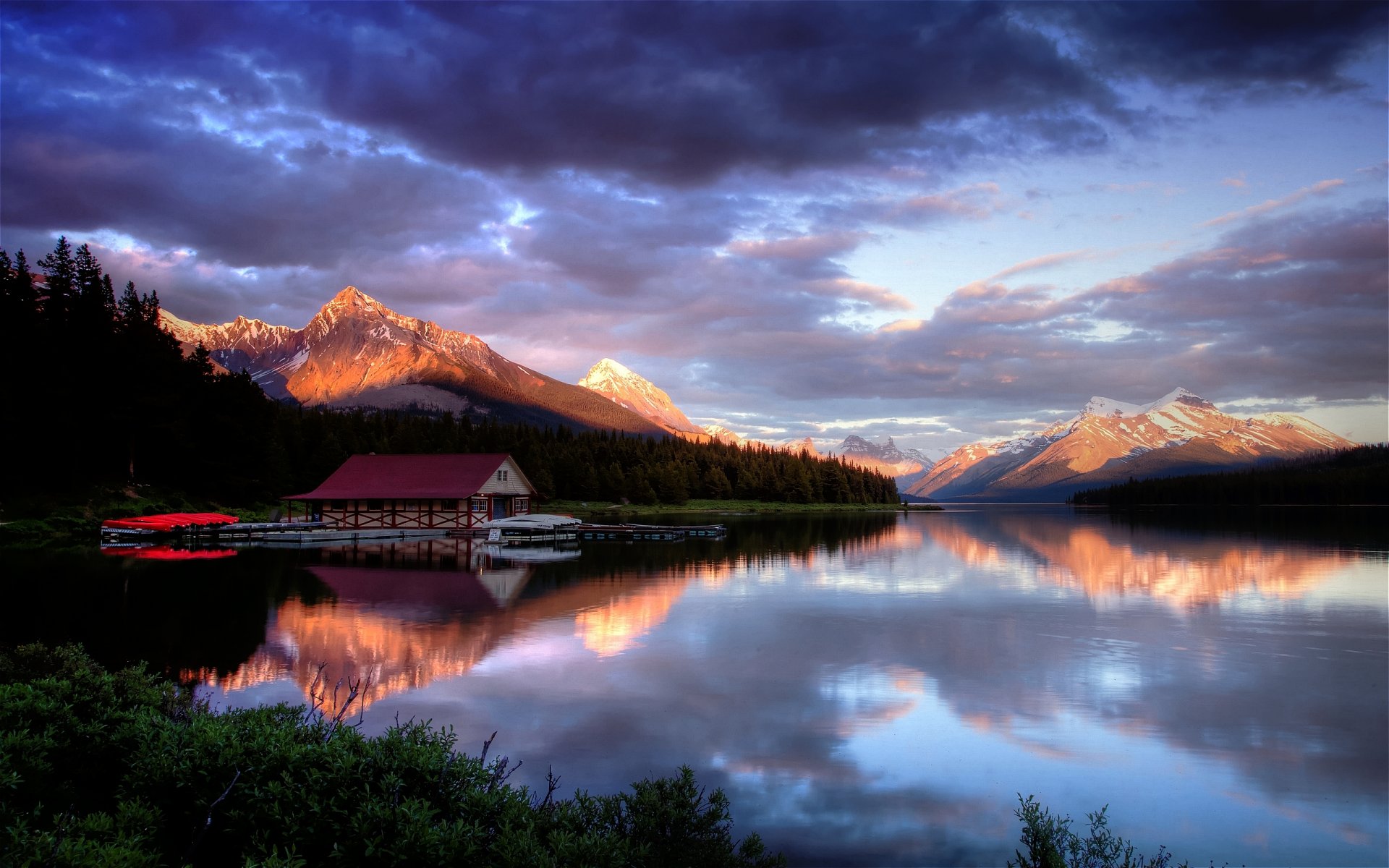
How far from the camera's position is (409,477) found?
69500mm

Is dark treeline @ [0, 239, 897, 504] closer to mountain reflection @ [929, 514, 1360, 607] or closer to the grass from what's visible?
the grass

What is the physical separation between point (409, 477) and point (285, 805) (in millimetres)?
64856

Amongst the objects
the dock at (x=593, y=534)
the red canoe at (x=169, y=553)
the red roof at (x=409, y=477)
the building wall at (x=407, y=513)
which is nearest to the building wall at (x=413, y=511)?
the building wall at (x=407, y=513)

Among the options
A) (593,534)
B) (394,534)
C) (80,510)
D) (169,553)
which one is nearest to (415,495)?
(394,534)

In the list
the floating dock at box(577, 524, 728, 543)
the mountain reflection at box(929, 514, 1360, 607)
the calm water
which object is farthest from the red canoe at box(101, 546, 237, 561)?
the mountain reflection at box(929, 514, 1360, 607)

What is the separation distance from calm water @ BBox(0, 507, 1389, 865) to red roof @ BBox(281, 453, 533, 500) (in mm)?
27212

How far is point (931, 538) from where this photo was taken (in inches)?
2847

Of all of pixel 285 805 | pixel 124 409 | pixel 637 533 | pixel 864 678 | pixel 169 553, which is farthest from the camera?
pixel 637 533

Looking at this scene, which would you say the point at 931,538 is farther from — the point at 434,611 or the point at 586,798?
the point at 586,798

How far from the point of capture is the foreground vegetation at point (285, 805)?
7.17 m

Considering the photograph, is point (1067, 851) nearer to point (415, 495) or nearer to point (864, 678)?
point (864, 678)

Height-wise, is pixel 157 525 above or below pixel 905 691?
above

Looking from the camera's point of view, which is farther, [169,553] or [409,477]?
[409,477]

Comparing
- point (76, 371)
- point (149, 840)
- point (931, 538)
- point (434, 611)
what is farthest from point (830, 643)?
point (76, 371)
